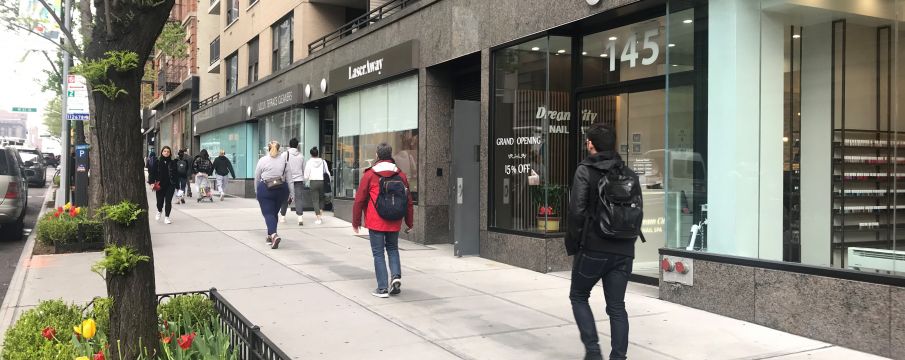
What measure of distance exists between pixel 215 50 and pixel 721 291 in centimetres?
3008

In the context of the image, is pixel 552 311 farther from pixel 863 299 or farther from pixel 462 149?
pixel 462 149

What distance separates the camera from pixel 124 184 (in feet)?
12.3

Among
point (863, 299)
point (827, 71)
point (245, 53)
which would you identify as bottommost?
point (863, 299)

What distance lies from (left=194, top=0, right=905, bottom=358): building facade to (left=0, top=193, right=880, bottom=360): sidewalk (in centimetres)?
47

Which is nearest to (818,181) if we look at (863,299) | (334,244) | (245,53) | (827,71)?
(827,71)

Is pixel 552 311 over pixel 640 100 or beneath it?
beneath

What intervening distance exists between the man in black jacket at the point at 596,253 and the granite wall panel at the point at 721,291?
2.22 m

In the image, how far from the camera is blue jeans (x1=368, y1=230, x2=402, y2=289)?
7.39m

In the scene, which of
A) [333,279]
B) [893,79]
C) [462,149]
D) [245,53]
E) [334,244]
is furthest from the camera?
[245,53]

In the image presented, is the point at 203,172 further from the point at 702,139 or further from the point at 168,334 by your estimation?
the point at 168,334

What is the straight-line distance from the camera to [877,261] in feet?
18.8

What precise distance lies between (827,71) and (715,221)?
2073 mm

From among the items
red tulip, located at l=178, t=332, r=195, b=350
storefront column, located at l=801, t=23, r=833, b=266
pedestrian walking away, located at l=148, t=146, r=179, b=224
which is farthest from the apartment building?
red tulip, located at l=178, t=332, r=195, b=350

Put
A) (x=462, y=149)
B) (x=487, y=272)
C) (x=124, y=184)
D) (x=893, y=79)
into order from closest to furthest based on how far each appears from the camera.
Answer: (x=124, y=184), (x=893, y=79), (x=487, y=272), (x=462, y=149)
